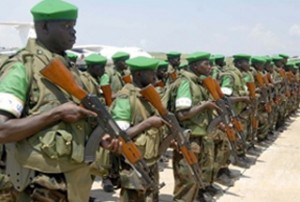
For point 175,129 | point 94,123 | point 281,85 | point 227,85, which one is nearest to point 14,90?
point 94,123

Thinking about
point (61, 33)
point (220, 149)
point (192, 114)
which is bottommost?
point (220, 149)

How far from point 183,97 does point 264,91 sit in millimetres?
5020

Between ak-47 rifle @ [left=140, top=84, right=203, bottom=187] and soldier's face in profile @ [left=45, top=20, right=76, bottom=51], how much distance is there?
1.39 m

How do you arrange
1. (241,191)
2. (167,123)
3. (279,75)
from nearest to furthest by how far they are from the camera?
(167,123) → (241,191) → (279,75)

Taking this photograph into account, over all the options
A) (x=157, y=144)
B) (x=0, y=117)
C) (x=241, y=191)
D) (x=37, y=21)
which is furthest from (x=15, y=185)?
(x=241, y=191)

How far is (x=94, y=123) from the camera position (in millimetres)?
2809

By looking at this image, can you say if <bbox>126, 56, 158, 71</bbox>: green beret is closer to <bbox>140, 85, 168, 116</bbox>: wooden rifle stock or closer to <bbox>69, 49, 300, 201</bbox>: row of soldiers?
<bbox>69, 49, 300, 201</bbox>: row of soldiers

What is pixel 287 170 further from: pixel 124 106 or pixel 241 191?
pixel 124 106

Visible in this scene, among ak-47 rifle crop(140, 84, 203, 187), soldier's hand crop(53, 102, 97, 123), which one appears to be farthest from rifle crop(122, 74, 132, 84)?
soldier's hand crop(53, 102, 97, 123)

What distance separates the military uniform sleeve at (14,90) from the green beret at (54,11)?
12.3 inches

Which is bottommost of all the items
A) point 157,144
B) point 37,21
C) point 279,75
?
point 279,75

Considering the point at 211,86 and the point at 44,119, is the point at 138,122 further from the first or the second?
the point at 211,86

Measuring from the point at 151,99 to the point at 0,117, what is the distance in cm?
184

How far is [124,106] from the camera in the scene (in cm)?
397
